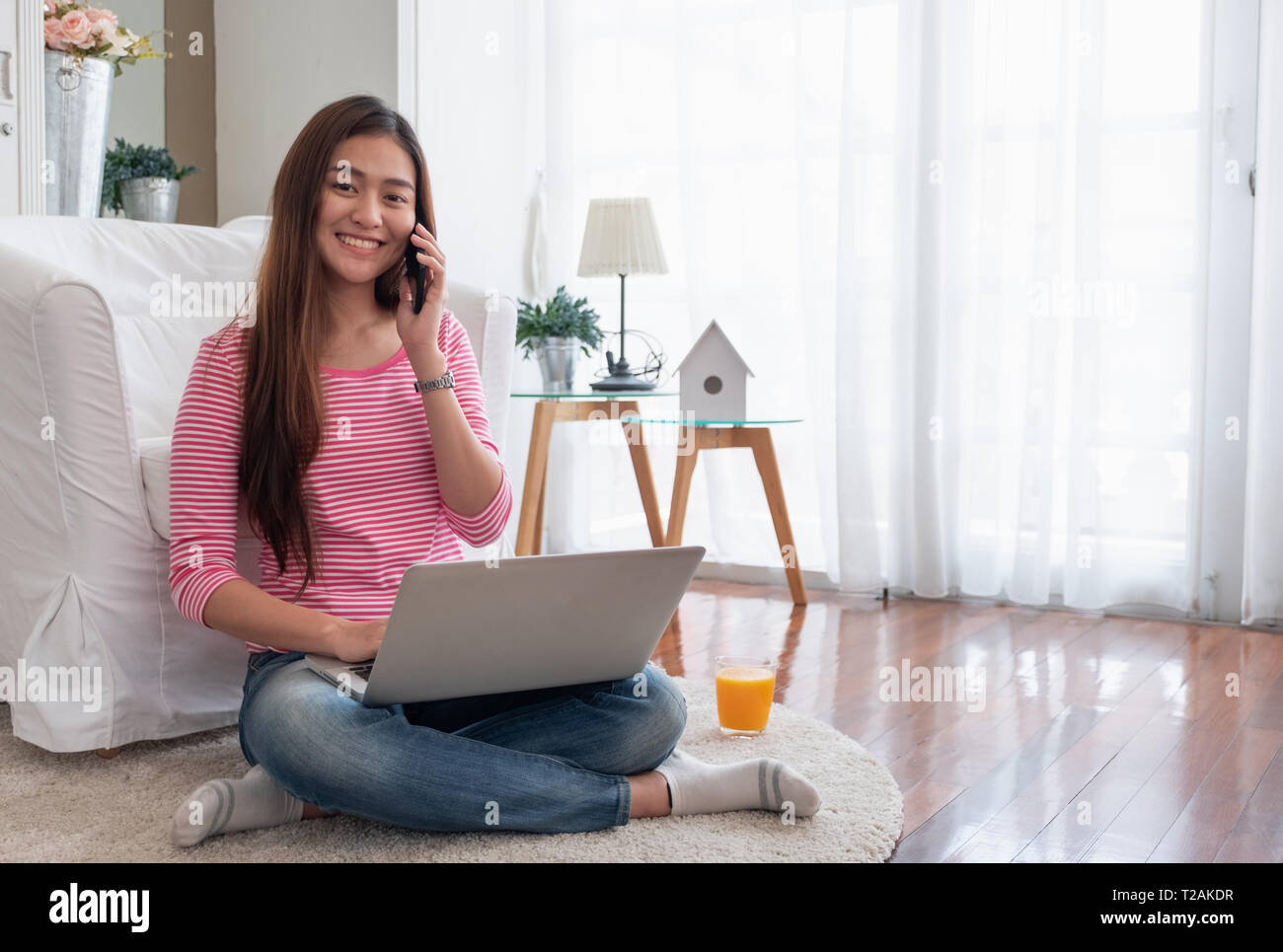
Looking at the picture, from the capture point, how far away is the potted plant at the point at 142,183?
2.78m

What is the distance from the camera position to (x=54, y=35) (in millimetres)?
2533

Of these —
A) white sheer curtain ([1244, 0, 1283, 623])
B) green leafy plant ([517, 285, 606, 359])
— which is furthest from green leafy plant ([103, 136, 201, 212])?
white sheer curtain ([1244, 0, 1283, 623])

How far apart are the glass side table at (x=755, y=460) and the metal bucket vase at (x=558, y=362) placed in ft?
0.80

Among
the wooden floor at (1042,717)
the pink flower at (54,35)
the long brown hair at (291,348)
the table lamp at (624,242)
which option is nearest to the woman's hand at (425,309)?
the long brown hair at (291,348)

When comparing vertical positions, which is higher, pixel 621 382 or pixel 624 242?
pixel 624 242

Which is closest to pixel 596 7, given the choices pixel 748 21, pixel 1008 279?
pixel 748 21

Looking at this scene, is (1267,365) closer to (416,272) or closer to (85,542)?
(416,272)

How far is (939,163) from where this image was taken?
2.97 meters

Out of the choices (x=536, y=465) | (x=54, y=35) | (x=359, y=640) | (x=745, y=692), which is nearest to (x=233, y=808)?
(x=359, y=640)

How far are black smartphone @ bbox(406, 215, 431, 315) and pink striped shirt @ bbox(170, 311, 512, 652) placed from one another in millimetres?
108

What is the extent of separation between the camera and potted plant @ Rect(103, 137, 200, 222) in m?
2.78

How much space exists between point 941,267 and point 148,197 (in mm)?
1795

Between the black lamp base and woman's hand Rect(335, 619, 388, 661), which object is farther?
the black lamp base

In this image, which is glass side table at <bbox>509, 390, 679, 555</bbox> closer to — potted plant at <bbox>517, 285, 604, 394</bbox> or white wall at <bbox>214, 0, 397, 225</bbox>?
potted plant at <bbox>517, 285, 604, 394</bbox>
